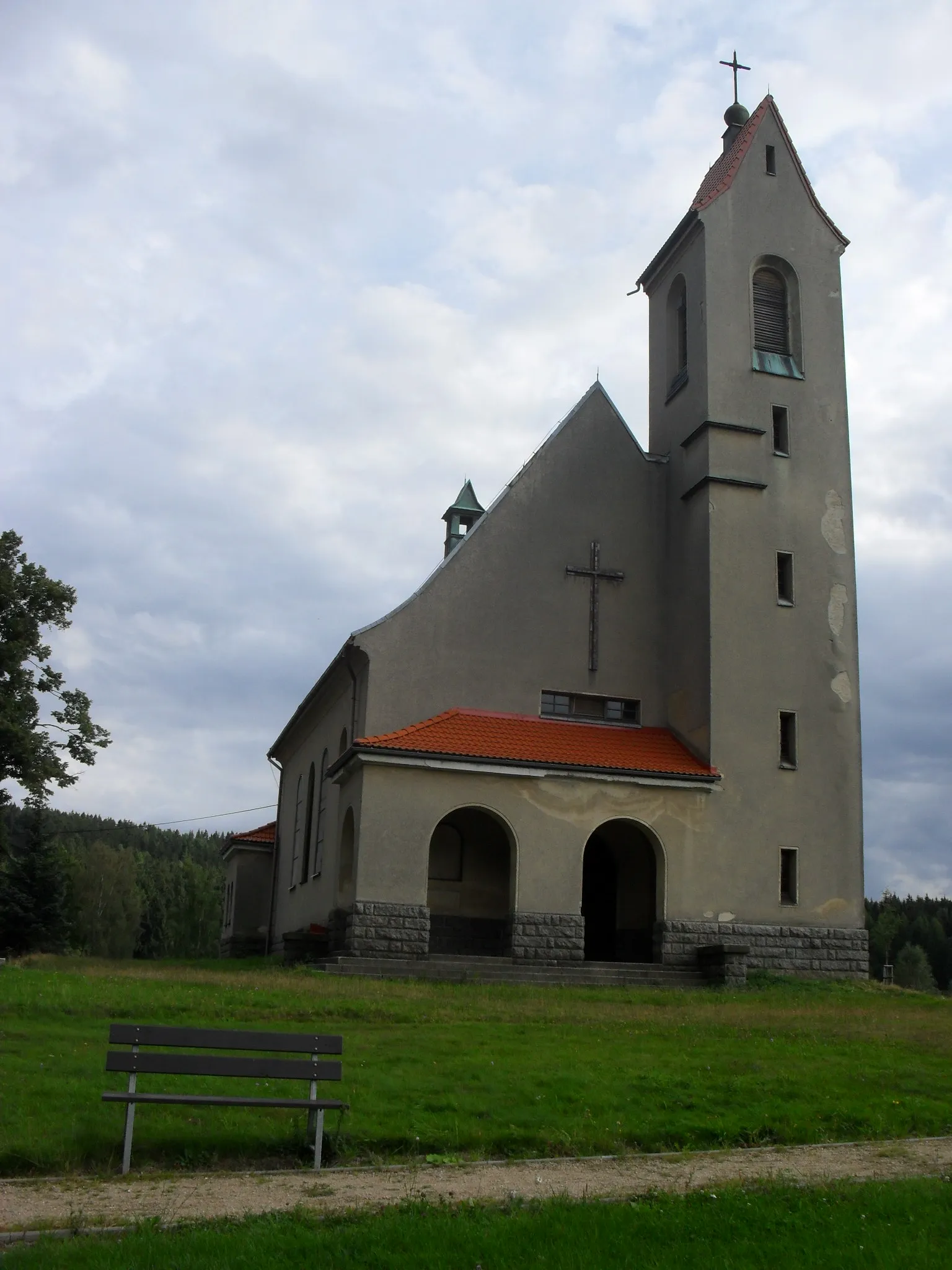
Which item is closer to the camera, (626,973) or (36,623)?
(626,973)

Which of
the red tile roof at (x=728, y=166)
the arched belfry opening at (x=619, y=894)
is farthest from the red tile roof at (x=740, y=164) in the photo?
the arched belfry opening at (x=619, y=894)

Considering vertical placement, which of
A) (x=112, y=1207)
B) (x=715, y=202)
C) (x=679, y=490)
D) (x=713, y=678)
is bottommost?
(x=112, y=1207)

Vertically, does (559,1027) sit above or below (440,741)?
below

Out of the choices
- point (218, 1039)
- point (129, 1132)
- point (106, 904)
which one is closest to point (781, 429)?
point (218, 1039)

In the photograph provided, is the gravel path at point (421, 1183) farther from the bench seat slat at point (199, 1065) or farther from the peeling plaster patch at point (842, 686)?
the peeling plaster patch at point (842, 686)

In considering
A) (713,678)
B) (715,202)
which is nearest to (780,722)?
(713,678)

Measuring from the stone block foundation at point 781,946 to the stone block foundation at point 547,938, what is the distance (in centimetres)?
194

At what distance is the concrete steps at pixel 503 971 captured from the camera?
2255 cm

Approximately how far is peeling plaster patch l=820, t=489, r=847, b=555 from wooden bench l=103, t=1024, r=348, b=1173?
21.9 meters

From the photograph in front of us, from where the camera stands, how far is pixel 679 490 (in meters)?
29.5

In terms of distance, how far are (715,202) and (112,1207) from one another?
90.2ft

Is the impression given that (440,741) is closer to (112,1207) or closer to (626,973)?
(626,973)

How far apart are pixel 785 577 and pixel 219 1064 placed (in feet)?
71.3

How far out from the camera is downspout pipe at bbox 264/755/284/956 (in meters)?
39.0
